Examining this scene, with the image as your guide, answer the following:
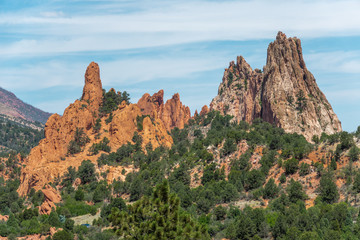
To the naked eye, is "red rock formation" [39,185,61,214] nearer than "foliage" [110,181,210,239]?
No

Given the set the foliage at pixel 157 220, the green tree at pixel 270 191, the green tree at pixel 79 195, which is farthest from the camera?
the green tree at pixel 79 195

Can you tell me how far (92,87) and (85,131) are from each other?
15.7 meters

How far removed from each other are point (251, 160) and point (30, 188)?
177 ft

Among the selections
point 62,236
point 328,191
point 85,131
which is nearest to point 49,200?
point 62,236

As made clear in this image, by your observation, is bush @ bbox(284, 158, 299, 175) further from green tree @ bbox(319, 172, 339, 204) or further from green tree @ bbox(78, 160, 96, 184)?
green tree @ bbox(78, 160, 96, 184)

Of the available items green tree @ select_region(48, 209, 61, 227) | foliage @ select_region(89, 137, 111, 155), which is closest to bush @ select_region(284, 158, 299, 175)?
green tree @ select_region(48, 209, 61, 227)

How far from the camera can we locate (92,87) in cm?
14362

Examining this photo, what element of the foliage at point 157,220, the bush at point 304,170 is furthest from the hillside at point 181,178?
the bush at point 304,170

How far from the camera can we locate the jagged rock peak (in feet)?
469

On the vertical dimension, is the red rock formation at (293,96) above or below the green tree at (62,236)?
above

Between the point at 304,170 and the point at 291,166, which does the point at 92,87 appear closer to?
the point at 291,166

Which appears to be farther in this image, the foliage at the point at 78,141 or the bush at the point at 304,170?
the foliage at the point at 78,141

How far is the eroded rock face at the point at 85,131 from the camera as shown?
122 m

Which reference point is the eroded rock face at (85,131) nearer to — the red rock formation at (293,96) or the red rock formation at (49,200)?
the red rock formation at (49,200)
